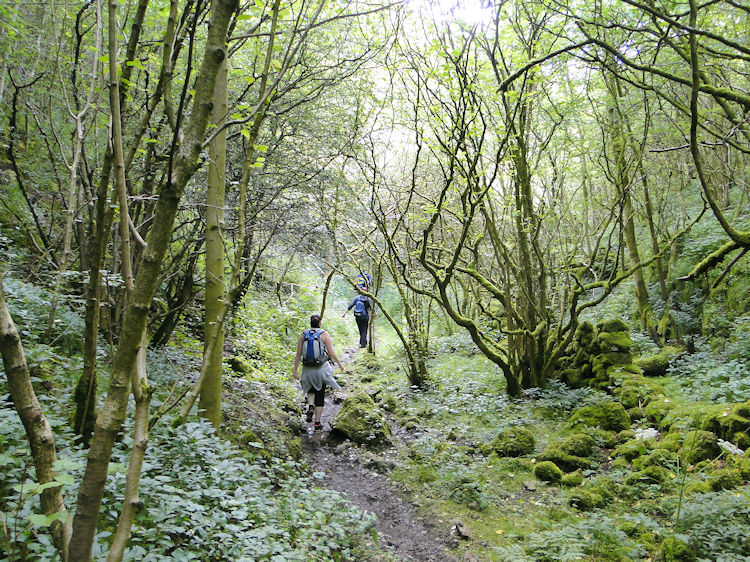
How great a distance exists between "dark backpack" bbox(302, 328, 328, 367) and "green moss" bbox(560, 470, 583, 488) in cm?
372

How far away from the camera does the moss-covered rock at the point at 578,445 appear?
534 centimetres

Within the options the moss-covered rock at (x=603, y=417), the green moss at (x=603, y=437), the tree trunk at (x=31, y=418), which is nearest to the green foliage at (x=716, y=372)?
the moss-covered rock at (x=603, y=417)

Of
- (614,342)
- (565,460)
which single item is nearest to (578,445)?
(565,460)

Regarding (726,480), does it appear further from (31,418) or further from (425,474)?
(31,418)

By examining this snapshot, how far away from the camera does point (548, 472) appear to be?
195 inches

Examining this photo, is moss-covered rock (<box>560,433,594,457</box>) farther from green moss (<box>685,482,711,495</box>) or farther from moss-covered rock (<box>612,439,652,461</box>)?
green moss (<box>685,482,711,495</box>)

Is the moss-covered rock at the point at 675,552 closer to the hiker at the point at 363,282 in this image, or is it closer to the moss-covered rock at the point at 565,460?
the moss-covered rock at the point at 565,460

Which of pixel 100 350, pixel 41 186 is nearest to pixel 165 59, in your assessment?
pixel 100 350

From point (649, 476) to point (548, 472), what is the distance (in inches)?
39.5

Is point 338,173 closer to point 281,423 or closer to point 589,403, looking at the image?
point 281,423

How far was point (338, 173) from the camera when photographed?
8.36 m

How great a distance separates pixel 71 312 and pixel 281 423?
3.00 metres

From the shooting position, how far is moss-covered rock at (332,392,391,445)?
631 centimetres

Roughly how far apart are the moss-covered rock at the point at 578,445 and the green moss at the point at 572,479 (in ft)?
Answer: 1.49
